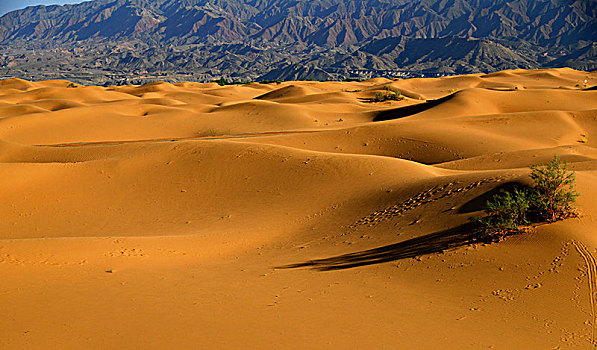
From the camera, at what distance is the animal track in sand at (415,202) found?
377 inches

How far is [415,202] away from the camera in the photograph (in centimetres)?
1002

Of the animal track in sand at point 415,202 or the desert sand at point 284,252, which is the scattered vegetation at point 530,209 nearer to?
the desert sand at point 284,252

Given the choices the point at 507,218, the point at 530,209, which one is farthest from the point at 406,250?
the point at 530,209

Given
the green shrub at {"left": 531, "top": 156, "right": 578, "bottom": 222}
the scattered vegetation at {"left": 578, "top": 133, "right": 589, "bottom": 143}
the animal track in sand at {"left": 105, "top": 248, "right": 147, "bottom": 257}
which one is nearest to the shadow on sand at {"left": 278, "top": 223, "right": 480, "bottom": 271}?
the green shrub at {"left": 531, "top": 156, "right": 578, "bottom": 222}

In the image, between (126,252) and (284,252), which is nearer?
(126,252)

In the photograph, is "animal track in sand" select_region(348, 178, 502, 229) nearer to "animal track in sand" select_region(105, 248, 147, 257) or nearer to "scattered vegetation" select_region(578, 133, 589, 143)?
"animal track in sand" select_region(105, 248, 147, 257)

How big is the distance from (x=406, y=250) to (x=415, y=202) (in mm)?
2502

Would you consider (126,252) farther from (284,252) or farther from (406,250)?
(406,250)

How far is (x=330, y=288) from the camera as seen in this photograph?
259 inches

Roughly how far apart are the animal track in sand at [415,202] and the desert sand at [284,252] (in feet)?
0.16

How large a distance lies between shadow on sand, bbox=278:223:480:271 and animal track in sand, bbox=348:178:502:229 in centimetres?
173

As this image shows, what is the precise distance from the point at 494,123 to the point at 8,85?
65.8 metres

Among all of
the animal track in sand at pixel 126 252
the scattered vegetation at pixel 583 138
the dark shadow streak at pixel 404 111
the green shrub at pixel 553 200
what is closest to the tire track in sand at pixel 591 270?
the green shrub at pixel 553 200

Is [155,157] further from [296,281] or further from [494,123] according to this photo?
[494,123]
